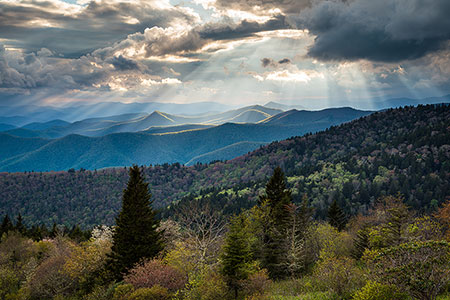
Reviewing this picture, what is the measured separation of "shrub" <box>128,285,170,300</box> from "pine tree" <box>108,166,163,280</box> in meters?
12.9

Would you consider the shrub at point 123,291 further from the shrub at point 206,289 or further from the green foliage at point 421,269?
the green foliage at point 421,269

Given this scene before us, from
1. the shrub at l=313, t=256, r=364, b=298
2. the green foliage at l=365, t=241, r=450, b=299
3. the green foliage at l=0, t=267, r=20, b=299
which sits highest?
the green foliage at l=365, t=241, r=450, b=299

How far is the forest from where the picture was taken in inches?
797

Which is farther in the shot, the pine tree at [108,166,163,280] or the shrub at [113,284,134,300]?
the pine tree at [108,166,163,280]

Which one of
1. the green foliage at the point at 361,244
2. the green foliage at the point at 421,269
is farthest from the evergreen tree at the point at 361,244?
the green foliage at the point at 421,269

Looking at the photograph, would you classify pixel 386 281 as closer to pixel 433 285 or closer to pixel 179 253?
pixel 433 285

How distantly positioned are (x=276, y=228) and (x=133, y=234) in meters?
22.0

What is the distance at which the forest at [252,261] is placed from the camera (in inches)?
797

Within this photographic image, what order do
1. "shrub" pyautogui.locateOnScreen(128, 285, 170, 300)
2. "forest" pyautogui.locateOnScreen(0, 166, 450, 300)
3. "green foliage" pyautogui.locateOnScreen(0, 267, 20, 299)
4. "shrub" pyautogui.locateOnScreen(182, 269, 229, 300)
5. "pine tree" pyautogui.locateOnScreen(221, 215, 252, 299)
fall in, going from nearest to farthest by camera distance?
"forest" pyautogui.locateOnScreen(0, 166, 450, 300), "shrub" pyautogui.locateOnScreen(182, 269, 229, 300), "shrub" pyautogui.locateOnScreen(128, 285, 170, 300), "pine tree" pyautogui.locateOnScreen(221, 215, 252, 299), "green foliage" pyautogui.locateOnScreen(0, 267, 20, 299)

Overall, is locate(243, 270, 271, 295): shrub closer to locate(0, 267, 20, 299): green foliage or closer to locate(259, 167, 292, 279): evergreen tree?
locate(259, 167, 292, 279): evergreen tree

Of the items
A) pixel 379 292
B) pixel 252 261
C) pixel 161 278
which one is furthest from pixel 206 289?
pixel 379 292

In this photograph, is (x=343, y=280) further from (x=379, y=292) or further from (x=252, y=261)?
(x=252, y=261)

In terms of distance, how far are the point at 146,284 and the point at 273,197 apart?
27.8 metres

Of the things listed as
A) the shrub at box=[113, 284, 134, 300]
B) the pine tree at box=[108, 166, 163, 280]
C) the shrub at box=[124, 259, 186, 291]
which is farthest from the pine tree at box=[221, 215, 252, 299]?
the pine tree at box=[108, 166, 163, 280]
